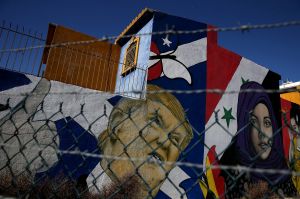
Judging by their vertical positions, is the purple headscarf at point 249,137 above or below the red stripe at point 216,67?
below

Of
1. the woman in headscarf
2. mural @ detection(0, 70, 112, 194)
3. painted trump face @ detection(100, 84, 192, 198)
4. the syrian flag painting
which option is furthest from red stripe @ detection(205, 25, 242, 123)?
mural @ detection(0, 70, 112, 194)

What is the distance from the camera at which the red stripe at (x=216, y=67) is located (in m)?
6.51

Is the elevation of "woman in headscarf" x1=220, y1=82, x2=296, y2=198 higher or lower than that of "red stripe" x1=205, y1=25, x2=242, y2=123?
lower

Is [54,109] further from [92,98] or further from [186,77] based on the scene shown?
[186,77]

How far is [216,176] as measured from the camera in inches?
247

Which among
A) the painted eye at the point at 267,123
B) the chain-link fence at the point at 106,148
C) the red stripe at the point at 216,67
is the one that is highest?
the red stripe at the point at 216,67

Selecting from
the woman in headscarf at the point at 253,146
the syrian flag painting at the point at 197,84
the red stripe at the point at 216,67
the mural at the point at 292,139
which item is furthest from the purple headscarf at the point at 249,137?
the red stripe at the point at 216,67

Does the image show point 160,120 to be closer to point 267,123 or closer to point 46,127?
point 46,127

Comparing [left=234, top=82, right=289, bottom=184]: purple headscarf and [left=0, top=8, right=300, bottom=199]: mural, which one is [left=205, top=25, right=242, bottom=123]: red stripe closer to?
[left=0, top=8, right=300, bottom=199]: mural

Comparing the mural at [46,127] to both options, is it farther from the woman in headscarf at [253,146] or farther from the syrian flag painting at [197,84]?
the woman in headscarf at [253,146]

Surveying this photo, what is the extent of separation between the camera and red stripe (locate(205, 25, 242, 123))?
6508mm

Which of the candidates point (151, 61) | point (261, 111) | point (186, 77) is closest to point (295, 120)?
point (261, 111)

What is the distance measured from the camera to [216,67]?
690 cm

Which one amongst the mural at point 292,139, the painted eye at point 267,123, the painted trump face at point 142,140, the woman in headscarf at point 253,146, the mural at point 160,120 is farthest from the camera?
the mural at point 292,139
